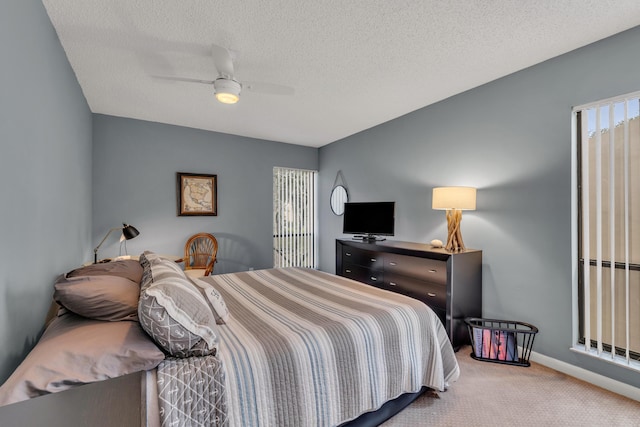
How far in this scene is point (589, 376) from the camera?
2156 mm

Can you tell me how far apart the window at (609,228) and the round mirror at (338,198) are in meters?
3.07

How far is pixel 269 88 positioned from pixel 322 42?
943 mm

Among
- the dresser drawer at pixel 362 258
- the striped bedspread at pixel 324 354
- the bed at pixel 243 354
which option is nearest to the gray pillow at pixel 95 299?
the bed at pixel 243 354

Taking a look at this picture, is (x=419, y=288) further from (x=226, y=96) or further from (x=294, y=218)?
(x=294, y=218)

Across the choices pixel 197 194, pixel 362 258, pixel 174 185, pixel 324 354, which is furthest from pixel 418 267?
pixel 174 185

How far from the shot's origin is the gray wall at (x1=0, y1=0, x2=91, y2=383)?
121 cm

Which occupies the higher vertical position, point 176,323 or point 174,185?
point 174,185

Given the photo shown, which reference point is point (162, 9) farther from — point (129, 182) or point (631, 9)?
point (631, 9)

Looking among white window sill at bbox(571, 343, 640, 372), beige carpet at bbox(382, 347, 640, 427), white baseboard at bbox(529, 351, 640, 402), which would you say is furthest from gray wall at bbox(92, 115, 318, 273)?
white window sill at bbox(571, 343, 640, 372)

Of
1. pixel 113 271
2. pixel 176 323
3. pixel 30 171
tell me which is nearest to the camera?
pixel 176 323

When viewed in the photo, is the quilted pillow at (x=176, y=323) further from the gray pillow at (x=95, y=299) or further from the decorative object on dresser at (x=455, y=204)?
the decorative object on dresser at (x=455, y=204)

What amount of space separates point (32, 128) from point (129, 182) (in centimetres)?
250

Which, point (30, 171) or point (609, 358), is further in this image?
point (609, 358)

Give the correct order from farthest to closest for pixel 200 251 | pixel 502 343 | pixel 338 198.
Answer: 1. pixel 338 198
2. pixel 200 251
3. pixel 502 343
